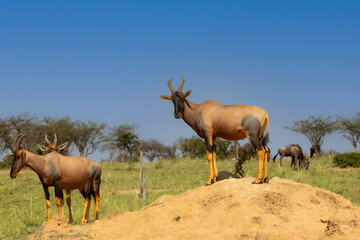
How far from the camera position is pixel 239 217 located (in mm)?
8047

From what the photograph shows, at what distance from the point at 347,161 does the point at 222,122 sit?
20.7 m

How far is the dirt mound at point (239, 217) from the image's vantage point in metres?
7.77

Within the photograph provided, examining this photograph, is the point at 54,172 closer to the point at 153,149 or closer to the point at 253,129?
the point at 253,129

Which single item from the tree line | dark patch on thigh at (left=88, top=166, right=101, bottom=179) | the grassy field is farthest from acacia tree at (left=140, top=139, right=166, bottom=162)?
dark patch on thigh at (left=88, top=166, right=101, bottom=179)

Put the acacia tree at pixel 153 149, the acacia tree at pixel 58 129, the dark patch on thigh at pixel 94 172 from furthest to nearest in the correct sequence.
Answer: the acacia tree at pixel 153 149 → the acacia tree at pixel 58 129 → the dark patch on thigh at pixel 94 172

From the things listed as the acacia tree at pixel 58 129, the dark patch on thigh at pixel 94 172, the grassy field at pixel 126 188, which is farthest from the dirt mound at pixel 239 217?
the acacia tree at pixel 58 129

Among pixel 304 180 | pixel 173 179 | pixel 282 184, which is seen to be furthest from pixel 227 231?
pixel 173 179

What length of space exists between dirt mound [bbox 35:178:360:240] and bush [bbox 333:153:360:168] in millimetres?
18991

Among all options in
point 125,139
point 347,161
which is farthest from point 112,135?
point 347,161

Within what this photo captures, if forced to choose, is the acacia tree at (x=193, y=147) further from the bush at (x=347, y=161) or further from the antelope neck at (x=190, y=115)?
the antelope neck at (x=190, y=115)

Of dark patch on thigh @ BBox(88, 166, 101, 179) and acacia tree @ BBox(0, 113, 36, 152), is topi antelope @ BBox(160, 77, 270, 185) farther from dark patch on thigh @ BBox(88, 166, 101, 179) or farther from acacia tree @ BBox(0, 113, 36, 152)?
acacia tree @ BBox(0, 113, 36, 152)

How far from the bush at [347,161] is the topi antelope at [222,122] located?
19865mm

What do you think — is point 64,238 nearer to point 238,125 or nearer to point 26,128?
point 238,125

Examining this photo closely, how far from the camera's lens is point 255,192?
869 centimetres
